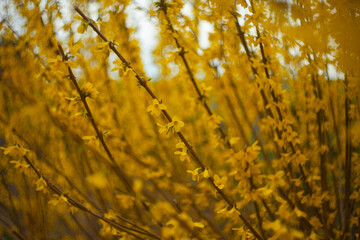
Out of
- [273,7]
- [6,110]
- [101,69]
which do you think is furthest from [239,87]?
[6,110]

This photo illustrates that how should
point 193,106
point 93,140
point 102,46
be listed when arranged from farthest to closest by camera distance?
1. point 193,106
2. point 93,140
3. point 102,46

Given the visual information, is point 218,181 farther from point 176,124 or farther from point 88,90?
point 88,90

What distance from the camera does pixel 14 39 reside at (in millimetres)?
2021

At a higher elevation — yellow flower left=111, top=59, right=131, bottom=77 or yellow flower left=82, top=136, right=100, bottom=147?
yellow flower left=111, top=59, right=131, bottom=77

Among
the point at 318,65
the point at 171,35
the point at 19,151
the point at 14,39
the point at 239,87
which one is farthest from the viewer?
the point at 239,87

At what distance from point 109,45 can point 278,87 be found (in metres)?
1.09

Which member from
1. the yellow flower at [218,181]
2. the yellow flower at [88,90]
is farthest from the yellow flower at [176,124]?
the yellow flower at [88,90]

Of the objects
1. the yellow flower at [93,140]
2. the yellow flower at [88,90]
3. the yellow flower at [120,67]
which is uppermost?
the yellow flower at [120,67]

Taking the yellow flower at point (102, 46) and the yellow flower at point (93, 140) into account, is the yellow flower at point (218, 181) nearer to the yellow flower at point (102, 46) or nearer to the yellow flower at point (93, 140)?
the yellow flower at point (93, 140)

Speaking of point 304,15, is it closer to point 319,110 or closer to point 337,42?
point 337,42

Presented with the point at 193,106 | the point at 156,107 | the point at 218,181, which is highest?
the point at 193,106

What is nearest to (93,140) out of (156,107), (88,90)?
(88,90)

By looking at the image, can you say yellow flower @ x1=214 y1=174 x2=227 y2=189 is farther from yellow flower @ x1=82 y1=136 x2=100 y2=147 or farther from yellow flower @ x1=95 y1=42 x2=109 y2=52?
yellow flower @ x1=95 y1=42 x2=109 y2=52

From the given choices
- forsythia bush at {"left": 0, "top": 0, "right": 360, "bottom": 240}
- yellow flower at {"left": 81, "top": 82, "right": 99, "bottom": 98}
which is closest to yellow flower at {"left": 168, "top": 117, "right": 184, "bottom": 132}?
forsythia bush at {"left": 0, "top": 0, "right": 360, "bottom": 240}
